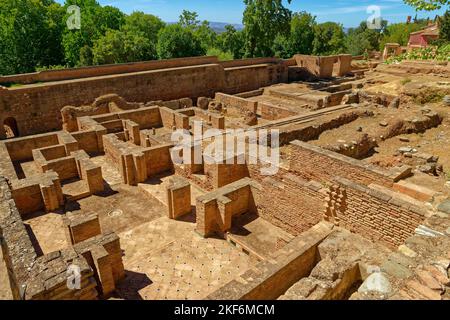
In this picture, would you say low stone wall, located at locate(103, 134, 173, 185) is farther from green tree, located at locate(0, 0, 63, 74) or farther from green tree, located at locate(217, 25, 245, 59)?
green tree, located at locate(217, 25, 245, 59)

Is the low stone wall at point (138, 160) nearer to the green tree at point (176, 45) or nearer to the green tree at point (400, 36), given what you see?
the green tree at point (176, 45)

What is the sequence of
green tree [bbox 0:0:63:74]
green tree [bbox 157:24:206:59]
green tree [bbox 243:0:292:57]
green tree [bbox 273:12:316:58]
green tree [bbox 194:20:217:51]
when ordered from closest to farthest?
green tree [bbox 0:0:63:74] → green tree [bbox 243:0:292:57] → green tree [bbox 157:24:206:59] → green tree [bbox 273:12:316:58] → green tree [bbox 194:20:217:51]

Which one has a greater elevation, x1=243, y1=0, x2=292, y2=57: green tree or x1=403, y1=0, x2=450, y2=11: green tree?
x1=243, y1=0, x2=292, y2=57: green tree

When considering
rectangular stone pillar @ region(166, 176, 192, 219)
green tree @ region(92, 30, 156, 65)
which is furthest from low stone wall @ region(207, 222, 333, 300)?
green tree @ region(92, 30, 156, 65)

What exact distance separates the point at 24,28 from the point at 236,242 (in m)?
30.2

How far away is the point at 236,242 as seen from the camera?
27.6 ft

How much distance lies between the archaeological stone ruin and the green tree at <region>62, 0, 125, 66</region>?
1226cm

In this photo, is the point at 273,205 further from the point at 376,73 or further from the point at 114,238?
the point at 376,73

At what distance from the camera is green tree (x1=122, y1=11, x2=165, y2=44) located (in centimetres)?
4056

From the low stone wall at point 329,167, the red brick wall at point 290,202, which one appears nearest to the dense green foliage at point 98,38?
the low stone wall at point 329,167

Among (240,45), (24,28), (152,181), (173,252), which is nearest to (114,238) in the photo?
(173,252)
